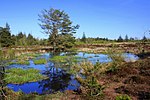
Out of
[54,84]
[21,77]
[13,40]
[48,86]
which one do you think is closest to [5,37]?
[13,40]

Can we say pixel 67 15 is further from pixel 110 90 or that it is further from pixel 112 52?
pixel 110 90

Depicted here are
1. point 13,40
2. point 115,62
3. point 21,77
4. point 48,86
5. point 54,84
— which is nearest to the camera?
point 48,86

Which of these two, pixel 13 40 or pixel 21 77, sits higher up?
pixel 13 40

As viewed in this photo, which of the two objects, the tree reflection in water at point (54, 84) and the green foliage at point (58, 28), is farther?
the green foliage at point (58, 28)

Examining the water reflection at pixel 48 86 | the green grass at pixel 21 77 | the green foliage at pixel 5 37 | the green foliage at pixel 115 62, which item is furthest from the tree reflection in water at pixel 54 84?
the green foliage at pixel 5 37

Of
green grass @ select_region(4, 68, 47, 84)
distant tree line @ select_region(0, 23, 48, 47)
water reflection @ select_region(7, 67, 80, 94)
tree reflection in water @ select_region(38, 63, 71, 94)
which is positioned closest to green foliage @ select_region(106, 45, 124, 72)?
water reflection @ select_region(7, 67, 80, 94)

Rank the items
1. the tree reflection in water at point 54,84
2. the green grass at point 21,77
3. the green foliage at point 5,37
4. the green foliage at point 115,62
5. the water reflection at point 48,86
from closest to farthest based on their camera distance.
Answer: the water reflection at point 48,86
the tree reflection in water at point 54,84
the green grass at point 21,77
the green foliage at point 115,62
the green foliage at point 5,37

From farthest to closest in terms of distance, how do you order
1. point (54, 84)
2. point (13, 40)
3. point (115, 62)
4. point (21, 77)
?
point (13, 40) < point (21, 77) < point (115, 62) < point (54, 84)

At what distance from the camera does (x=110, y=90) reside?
14.6m

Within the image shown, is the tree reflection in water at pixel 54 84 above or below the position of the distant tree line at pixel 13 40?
below

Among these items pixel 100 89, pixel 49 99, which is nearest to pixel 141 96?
pixel 100 89

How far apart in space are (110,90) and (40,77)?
8.89 m

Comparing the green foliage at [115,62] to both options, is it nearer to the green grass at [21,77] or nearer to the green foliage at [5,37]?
the green grass at [21,77]

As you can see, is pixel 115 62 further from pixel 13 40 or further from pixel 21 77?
pixel 13 40
